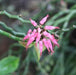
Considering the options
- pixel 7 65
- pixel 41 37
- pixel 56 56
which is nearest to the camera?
pixel 41 37

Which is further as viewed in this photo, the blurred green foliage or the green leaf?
the blurred green foliage

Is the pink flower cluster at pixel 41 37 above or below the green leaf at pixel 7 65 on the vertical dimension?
above

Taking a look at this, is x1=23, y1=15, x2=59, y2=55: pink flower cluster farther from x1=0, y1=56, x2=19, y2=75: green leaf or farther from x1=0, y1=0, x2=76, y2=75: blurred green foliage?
x1=0, y1=0, x2=76, y2=75: blurred green foliage

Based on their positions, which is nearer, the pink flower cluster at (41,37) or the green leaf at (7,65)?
the pink flower cluster at (41,37)

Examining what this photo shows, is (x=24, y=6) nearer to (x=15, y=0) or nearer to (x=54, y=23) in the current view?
(x=15, y=0)

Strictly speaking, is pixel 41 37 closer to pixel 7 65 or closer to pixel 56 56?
pixel 7 65

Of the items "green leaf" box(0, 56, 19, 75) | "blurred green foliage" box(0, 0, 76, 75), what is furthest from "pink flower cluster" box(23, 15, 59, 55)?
"blurred green foliage" box(0, 0, 76, 75)

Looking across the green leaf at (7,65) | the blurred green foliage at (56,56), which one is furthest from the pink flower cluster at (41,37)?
the blurred green foliage at (56,56)

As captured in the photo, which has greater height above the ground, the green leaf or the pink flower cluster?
the pink flower cluster

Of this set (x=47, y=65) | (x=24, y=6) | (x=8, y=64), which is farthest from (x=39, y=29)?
(x=24, y=6)

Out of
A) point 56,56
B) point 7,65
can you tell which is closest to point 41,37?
point 7,65

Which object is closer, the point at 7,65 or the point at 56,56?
the point at 7,65

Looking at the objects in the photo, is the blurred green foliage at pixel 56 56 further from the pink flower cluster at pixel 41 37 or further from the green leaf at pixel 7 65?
the pink flower cluster at pixel 41 37
